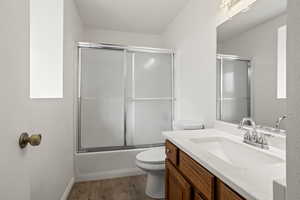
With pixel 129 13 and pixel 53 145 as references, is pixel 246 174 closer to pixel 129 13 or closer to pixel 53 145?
pixel 53 145

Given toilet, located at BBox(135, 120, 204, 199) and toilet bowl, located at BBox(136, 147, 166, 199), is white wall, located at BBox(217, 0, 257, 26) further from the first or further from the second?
toilet bowl, located at BBox(136, 147, 166, 199)

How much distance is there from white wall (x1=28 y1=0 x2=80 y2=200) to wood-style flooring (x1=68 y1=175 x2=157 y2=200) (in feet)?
0.65

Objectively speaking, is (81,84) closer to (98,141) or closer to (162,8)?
(98,141)

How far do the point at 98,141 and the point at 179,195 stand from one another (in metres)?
1.62

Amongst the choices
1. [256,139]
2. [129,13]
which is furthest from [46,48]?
[256,139]

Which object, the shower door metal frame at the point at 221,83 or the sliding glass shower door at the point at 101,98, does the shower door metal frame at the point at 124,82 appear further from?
the shower door metal frame at the point at 221,83

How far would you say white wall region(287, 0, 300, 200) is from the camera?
318mm

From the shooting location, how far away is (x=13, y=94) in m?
0.62

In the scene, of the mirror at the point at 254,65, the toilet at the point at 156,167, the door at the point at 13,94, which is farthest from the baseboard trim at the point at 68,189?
the mirror at the point at 254,65

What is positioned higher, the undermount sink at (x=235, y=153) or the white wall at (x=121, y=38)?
the white wall at (x=121, y=38)

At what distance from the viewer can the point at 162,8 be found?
2.42 m

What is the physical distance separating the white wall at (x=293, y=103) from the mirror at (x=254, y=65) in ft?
2.82

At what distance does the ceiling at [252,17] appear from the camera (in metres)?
1.07

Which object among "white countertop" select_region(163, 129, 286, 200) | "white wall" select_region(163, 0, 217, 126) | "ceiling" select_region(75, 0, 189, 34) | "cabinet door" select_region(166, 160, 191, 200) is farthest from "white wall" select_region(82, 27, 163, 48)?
"white countertop" select_region(163, 129, 286, 200)
